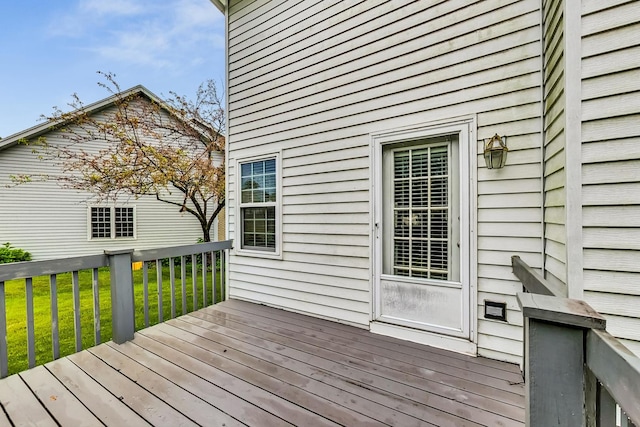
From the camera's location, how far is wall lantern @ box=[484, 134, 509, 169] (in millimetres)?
2289

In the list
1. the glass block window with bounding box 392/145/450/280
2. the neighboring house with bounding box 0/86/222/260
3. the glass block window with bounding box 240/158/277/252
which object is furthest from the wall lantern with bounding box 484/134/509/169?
the neighboring house with bounding box 0/86/222/260

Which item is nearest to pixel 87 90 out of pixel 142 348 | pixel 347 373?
pixel 142 348

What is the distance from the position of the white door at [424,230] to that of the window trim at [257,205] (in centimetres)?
143

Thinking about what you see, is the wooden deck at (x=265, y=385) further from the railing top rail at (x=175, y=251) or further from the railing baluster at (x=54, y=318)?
the railing top rail at (x=175, y=251)

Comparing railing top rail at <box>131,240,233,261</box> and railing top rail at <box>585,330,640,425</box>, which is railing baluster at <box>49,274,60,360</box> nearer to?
railing top rail at <box>131,240,233,261</box>

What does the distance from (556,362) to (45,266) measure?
3550mm

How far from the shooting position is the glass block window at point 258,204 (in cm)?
396

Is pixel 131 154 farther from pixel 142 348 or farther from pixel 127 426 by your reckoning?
pixel 127 426

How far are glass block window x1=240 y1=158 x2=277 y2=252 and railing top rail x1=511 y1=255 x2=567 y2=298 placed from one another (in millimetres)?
Answer: 2773

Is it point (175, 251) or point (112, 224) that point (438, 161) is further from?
point (112, 224)

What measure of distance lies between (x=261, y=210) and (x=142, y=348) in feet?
7.01

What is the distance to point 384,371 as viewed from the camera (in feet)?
7.32

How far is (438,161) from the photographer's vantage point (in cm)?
271

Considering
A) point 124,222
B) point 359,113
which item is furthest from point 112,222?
point 359,113
